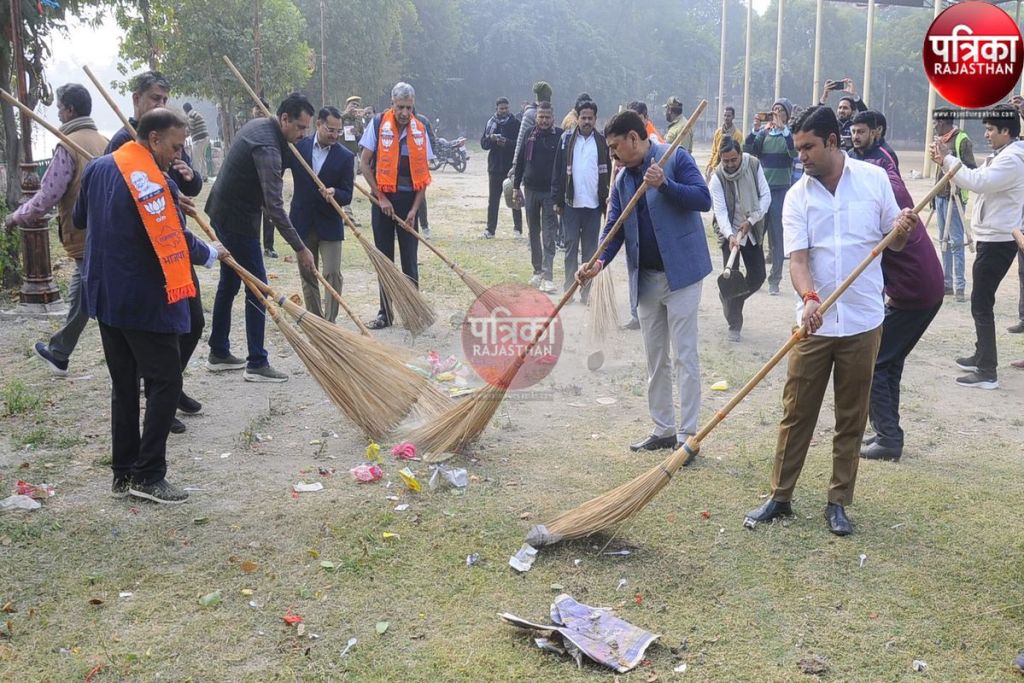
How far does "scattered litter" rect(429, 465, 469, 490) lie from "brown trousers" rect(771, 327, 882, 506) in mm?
1615

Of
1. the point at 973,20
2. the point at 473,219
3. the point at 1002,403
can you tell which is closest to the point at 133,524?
the point at 1002,403

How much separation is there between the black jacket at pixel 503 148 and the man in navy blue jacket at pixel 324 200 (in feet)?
17.0

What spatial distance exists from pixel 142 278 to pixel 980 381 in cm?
577

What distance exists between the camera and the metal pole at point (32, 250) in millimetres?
8438

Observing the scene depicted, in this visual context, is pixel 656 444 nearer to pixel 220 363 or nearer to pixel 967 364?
pixel 967 364

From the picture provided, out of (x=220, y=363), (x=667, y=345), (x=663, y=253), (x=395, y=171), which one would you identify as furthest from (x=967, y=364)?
(x=220, y=363)

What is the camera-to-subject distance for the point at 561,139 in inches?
382

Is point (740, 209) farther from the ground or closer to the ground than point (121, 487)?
farther from the ground

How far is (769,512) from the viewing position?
15.2 feet

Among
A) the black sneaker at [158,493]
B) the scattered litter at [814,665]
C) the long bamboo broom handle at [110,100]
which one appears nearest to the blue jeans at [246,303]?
the long bamboo broom handle at [110,100]

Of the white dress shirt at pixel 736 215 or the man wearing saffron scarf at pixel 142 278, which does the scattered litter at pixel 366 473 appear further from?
the white dress shirt at pixel 736 215

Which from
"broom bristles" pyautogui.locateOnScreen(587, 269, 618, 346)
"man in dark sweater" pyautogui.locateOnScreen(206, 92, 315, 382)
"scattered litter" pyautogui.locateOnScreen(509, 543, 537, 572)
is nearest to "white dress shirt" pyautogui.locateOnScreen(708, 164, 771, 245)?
"broom bristles" pyautogui.locateOnScreen(587, 269, 618, 346)

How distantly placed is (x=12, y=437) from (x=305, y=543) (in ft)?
8.00

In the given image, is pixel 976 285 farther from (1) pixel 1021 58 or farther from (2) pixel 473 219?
(2) pixel 473 219
